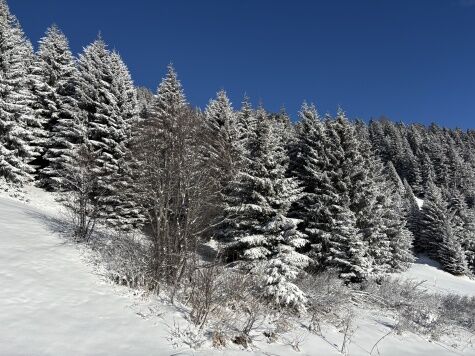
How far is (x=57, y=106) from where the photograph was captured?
3111 centimetres

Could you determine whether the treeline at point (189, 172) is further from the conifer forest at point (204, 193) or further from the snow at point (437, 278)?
the snow at point (437, 278)

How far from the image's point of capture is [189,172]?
47.1 feet

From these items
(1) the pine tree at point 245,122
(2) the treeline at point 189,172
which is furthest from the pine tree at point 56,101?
(1) the pine tree at point 245,122

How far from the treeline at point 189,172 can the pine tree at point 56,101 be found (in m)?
0.12

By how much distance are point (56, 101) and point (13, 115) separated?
281 inches

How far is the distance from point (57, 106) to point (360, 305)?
91.5ft

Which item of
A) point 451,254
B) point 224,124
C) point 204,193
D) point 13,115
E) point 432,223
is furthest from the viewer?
point 432,223

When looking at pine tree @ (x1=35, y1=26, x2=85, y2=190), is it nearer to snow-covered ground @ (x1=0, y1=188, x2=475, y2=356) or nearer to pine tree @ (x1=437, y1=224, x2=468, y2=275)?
snow-covered ground @ (x1=0, y1=188, x2=475, y2=356)

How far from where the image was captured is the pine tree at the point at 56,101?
86.4ft

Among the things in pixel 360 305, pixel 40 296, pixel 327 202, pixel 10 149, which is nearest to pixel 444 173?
pixel 327 202

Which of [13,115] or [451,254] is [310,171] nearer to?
[13,115]

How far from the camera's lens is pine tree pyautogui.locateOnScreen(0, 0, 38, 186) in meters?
23.3

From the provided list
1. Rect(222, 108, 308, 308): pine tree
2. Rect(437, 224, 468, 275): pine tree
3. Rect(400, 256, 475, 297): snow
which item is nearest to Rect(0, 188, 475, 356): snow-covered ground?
Rect(222, 108, 308, 308): pine tree

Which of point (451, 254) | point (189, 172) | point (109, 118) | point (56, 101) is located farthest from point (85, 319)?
point (451, 254)
